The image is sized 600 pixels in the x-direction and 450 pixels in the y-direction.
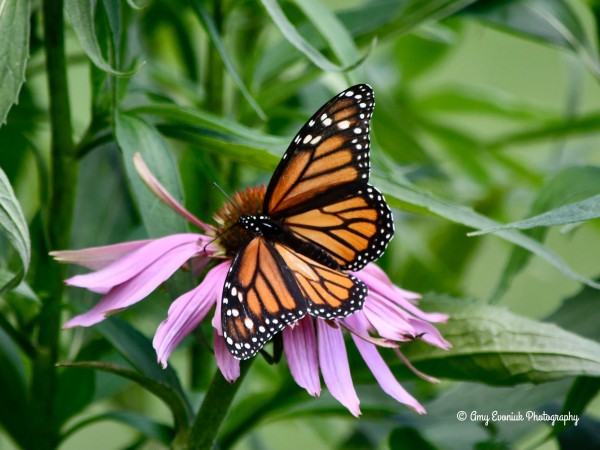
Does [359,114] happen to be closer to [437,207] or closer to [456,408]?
[437,207]

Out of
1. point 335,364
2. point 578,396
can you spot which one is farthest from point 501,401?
point 335,364

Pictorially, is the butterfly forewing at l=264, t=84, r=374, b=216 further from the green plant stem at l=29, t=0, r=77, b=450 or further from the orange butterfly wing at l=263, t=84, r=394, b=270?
the green plant stem at l=29, t=0, r=77, b=450

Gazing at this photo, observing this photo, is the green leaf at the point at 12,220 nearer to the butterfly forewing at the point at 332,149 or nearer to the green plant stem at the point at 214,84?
the butterfly forewing at the point at 332,149

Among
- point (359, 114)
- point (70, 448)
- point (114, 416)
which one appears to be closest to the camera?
point (359, 114)

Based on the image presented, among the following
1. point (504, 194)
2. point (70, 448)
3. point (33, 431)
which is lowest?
point (70, 448)

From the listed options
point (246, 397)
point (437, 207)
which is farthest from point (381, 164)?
point (246, 397)

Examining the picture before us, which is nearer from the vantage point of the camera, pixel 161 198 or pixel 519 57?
pixel 161 198


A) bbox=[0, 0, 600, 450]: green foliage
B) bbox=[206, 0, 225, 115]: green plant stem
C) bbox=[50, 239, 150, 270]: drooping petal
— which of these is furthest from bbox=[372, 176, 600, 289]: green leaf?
bbox=[206, 0, 225, 115]: green plant stem
